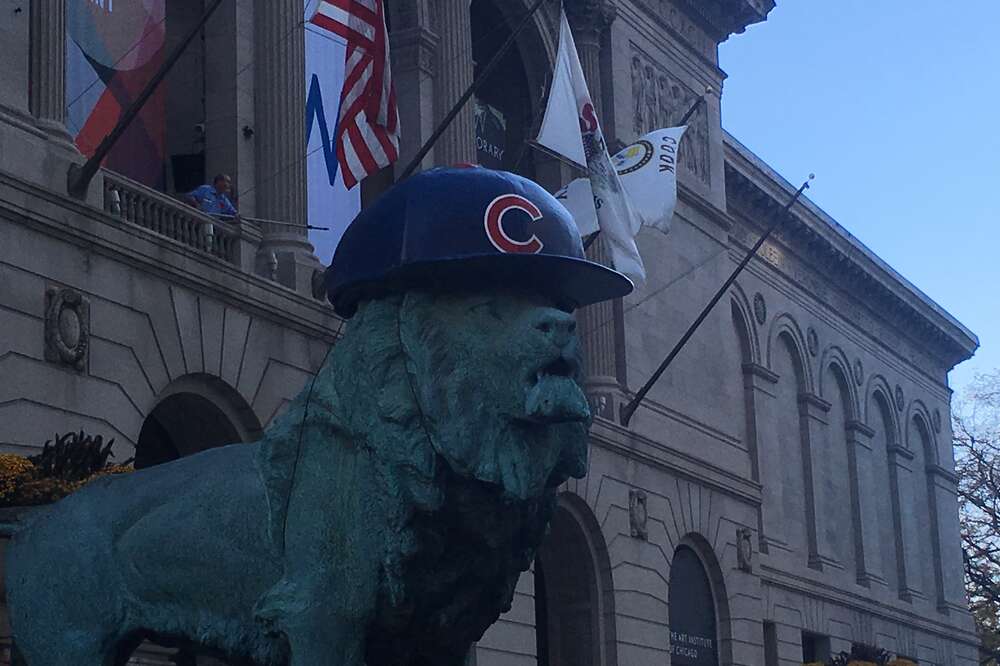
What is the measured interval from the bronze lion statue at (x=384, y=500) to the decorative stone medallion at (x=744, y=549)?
110 ft

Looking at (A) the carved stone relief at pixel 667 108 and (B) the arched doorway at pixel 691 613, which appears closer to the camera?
(B) the arched doorway at pixel 691 613

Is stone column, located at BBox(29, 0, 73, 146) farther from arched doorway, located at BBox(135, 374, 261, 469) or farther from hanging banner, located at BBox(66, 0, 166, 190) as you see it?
arched doorway, located at BBox(135, 374, 261, 469)

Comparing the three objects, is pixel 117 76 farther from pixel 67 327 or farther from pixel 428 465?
pixel 428 465

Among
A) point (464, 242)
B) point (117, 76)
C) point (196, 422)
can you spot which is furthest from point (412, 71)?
point (464, 242)

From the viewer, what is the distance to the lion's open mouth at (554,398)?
721 centimetres

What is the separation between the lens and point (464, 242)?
24.5 ft

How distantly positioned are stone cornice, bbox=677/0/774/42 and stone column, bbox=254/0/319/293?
18.0m

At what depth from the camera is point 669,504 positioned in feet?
122

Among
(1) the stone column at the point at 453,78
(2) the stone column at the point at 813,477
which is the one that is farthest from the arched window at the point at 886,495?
(1) the stone column at the point at 453,78

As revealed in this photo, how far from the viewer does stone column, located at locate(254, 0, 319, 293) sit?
25.8m

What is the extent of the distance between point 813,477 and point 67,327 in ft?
114

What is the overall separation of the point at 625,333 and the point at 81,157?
16942 mm

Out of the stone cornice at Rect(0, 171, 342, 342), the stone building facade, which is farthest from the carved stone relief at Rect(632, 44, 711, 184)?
the stone cornice at Rect(0, 171, 342, 342)

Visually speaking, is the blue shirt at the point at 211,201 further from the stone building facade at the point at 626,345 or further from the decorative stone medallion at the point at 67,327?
the decorative stone medallion at the point at 67,327
